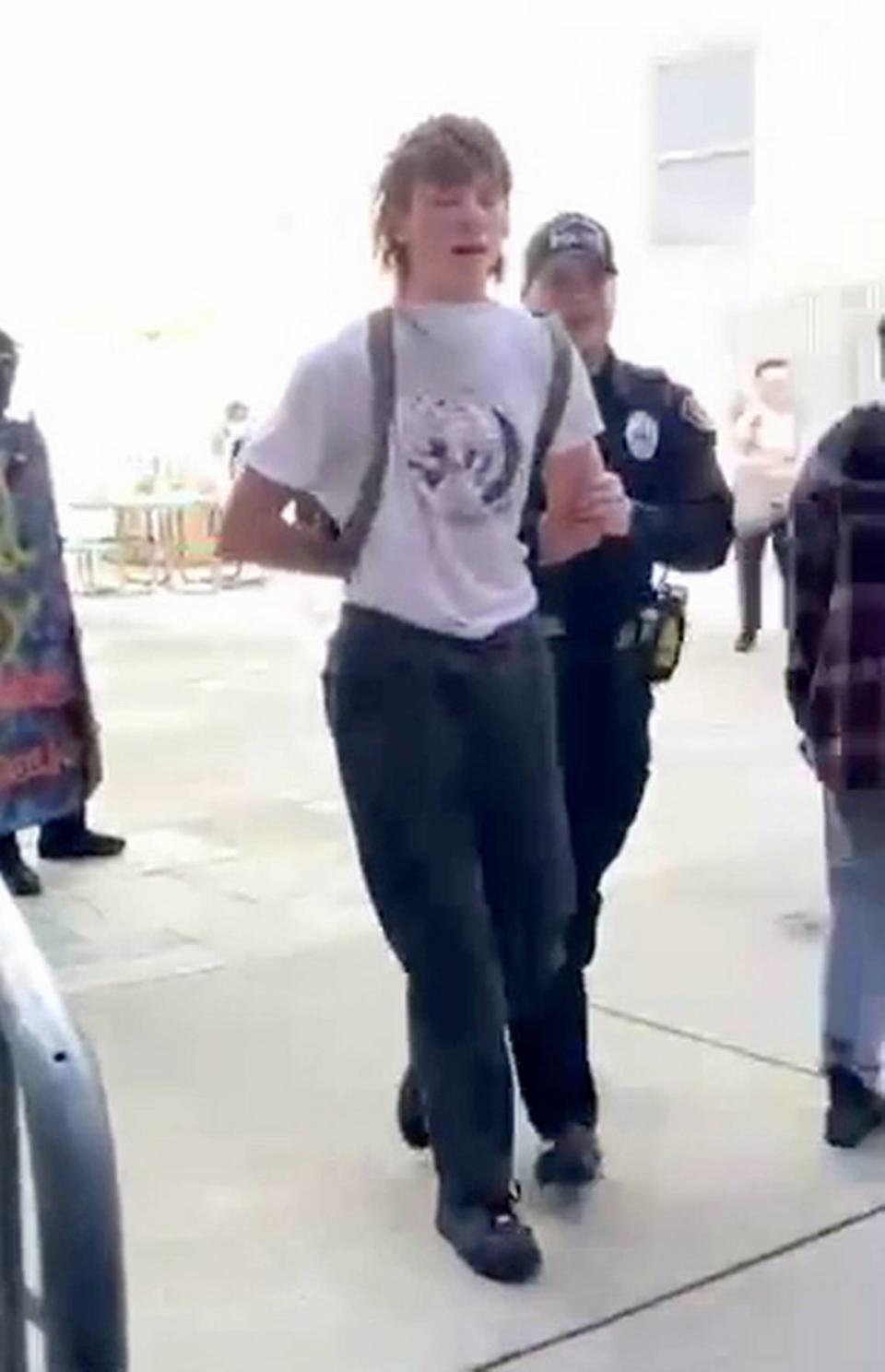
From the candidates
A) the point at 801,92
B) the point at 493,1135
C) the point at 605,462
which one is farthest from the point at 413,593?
the point at 801,92

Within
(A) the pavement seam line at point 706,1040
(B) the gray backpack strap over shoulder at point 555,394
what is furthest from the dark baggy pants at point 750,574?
(B) the gray backpack strap over shoulder at point 555,394

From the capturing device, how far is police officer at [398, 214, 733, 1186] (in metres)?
2.96

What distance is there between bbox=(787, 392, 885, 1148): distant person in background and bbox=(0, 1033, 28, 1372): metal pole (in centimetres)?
176

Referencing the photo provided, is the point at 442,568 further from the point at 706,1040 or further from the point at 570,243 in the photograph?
the point at 706,1040

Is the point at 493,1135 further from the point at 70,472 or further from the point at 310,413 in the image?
the point at 70,472

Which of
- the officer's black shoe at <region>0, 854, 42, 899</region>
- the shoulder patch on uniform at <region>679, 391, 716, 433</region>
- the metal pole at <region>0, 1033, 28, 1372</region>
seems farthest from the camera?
the officer's black shoe at <region>0, 854, 42, 899</region>

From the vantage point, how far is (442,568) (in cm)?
261

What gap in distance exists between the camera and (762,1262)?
113 inches

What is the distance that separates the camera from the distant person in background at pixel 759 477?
9.79 metres

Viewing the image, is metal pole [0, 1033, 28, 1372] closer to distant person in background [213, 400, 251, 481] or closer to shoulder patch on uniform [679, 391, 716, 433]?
shoulder patch on uniform [679, 391, 716, 433]

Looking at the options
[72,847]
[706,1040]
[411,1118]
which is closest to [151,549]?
[72,847]

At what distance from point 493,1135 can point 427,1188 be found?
1.40ft

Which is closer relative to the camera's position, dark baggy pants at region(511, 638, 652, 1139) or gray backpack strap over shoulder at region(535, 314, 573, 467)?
gray backpack strap over shoulder at region(535, 314, 573, 467)

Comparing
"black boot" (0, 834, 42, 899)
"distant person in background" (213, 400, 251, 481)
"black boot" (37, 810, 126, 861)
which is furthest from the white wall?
"black boot" (0, 834, 42, 899)
